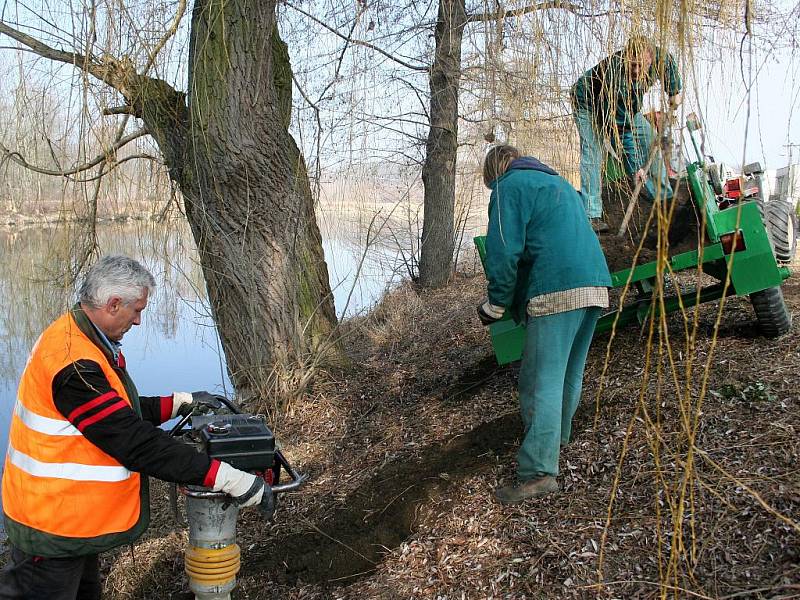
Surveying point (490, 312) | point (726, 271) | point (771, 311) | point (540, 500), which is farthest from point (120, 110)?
point (771, 311)

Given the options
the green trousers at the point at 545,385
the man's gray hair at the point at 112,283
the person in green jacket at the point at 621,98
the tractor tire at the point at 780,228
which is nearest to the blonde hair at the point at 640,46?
the person in green jacket at the point at 621,98

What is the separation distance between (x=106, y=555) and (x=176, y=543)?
510 millimetres

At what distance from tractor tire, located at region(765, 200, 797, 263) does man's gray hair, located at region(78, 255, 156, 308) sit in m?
4.99

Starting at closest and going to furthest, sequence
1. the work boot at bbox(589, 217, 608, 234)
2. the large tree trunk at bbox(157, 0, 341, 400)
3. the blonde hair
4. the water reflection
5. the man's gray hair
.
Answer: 1. the blonde hair
2. the man's gray hair
3. the water reflection
4. the work boot at bbox(589, 217, 608, 234)
5. the large tree trunk at bbox(157, 0, 341, 400)

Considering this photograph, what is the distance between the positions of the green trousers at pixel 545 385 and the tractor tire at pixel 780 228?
308cm

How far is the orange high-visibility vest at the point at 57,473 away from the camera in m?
2.89

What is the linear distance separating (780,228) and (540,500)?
3.80 metres

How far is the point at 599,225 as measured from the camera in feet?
17.9

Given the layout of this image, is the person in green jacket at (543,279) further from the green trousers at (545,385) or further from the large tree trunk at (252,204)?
the large tree trunk at (252,204)

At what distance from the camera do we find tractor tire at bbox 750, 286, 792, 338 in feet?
16.0

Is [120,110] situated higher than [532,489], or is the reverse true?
[120,110]

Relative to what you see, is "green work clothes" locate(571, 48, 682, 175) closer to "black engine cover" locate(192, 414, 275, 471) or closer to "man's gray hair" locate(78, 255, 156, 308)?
"black engine cover" locate(192, 414, 275, 471)

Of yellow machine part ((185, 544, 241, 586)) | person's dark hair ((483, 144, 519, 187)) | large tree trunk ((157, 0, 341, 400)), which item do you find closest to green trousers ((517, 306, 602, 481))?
person's dark hair ((483, 144, 519, 187))

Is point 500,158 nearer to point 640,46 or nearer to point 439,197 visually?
point 640,46
